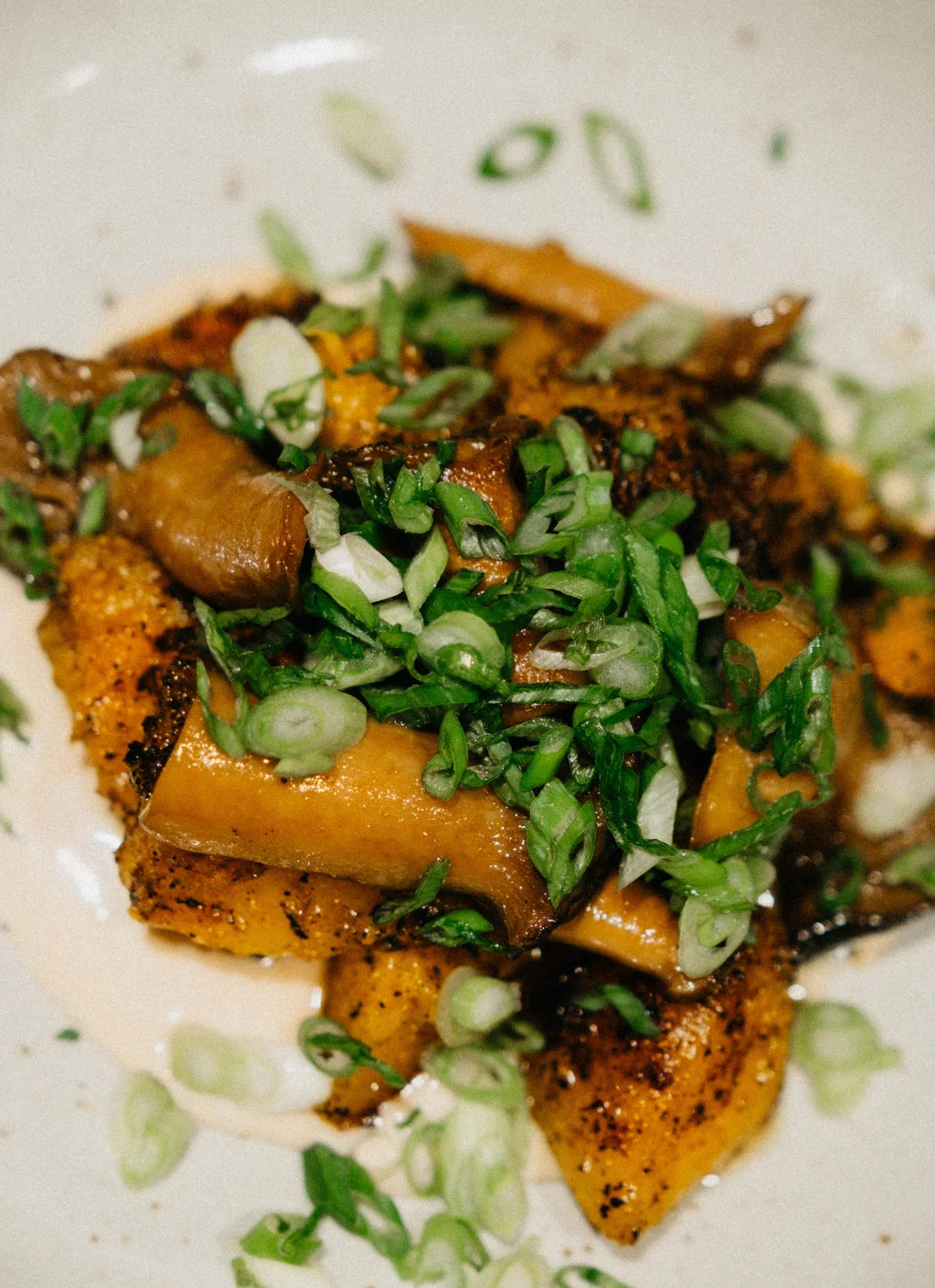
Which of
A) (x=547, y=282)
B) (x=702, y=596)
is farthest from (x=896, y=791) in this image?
(x=547, y=282)

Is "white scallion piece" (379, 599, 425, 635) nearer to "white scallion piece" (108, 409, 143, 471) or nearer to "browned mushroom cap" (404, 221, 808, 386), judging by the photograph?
Result: "white scallion piece" (108, 409, 143, 471)

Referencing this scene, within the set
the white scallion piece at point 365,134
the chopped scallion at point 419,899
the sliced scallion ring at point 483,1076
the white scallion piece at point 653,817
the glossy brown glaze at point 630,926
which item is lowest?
the sliced scallion ring at point 483,1076

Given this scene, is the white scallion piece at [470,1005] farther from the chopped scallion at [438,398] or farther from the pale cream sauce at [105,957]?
the chopped scallion at [438,398]

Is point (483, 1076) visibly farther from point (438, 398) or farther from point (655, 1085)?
point (438, 398)

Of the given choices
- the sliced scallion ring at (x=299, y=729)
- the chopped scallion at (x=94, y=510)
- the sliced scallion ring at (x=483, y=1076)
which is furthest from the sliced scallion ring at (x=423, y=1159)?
the chopped scallion at (x=94, y=510)

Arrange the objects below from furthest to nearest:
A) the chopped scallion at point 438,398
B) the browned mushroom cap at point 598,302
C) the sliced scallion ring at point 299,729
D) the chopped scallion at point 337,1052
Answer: the browned mushroom cap at point 598,302 < the chopped scallion at point 438,398 < the chopped scallion at point 337,1052 < the sliced scallion ring at point 299,729

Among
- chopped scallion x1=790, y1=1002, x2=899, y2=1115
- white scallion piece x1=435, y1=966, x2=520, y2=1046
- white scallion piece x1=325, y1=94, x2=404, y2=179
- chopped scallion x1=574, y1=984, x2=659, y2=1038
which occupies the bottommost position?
chopped scallion x1=790, y1=1002, x2=899, y2=1115

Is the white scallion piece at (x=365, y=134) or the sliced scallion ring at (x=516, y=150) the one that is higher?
the white scallion piece at (x=365, y=134)

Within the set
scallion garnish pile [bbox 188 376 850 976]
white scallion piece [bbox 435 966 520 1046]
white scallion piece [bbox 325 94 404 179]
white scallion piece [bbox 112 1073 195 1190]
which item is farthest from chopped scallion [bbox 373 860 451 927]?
white scallion piece [bbox 325 94 404 179]
